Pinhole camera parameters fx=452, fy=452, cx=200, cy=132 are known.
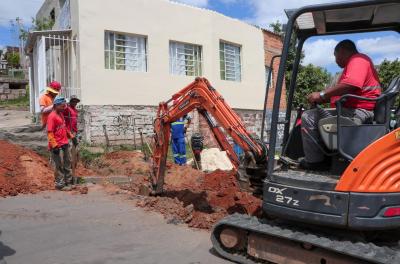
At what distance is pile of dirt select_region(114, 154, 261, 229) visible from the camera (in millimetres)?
6789

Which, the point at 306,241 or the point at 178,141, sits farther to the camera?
the point at 178,141

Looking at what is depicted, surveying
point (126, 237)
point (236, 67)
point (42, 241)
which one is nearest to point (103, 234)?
point (126, 237)

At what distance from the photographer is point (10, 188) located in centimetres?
894

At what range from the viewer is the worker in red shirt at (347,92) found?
462 centimetres

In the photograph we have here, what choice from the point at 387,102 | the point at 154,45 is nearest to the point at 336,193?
the point at 387,102

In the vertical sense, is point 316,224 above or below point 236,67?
below

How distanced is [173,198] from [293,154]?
297 cm

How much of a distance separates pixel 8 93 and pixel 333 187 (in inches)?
959

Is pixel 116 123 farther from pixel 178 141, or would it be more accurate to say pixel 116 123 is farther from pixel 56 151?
pixel 56 151

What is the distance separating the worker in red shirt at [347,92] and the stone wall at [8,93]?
2356 centimetres

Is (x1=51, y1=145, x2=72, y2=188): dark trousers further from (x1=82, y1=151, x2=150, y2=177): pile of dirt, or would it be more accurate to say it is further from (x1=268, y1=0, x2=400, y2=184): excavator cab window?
(x1=268, y1=0, x2=400, y2=184): excavator cab window

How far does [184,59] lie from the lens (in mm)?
16672

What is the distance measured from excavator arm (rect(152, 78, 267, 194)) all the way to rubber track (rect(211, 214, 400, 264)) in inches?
36.8

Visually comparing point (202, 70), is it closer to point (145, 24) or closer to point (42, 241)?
point (145, 24)
